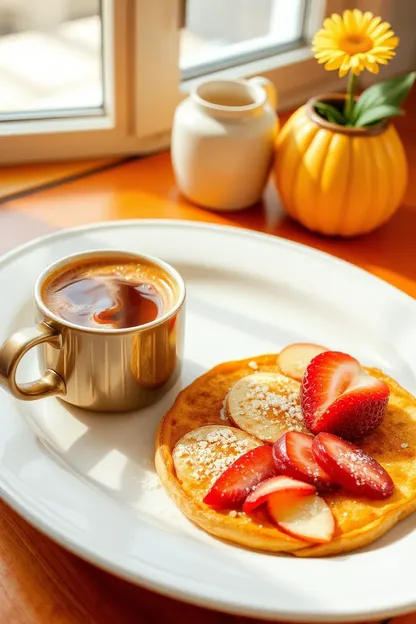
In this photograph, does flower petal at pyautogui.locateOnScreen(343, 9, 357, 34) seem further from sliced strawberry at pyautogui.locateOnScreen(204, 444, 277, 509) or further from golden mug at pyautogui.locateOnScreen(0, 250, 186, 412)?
sliced strawberry at pyautogui.locateOnScreen(204, 444, 277, 509)

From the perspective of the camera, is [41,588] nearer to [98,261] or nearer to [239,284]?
[98,261]

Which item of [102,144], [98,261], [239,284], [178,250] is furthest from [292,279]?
[102,144]

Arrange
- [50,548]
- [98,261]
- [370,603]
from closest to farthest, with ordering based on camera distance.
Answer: [370,603]
[50,548]
[98,261]

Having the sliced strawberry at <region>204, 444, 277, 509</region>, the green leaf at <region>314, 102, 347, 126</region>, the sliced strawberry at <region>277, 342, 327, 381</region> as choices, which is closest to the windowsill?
the green leaf at <region>314, 102, 347, 126</region>

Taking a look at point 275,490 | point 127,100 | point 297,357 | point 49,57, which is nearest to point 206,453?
point 275,490

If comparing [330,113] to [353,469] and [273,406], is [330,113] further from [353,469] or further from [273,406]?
[353,469]

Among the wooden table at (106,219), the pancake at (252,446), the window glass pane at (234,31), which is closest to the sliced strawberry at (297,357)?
the pancake at (252,446)
